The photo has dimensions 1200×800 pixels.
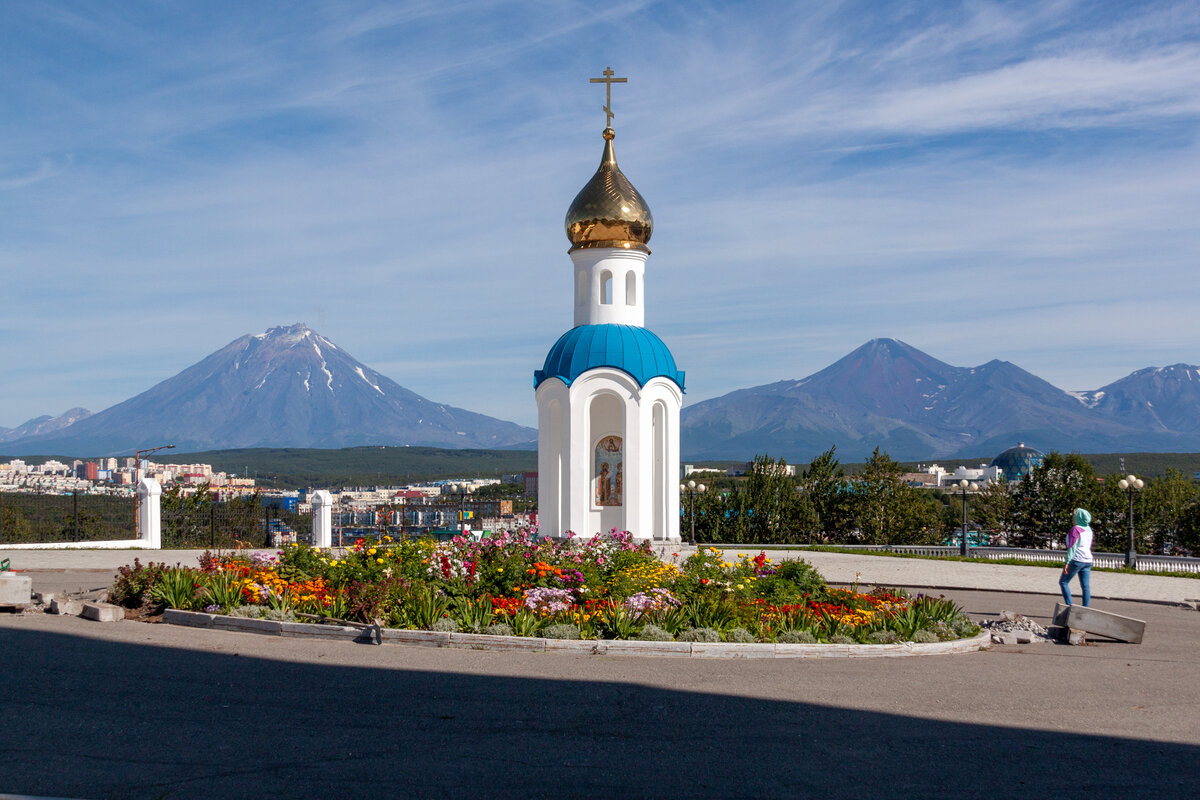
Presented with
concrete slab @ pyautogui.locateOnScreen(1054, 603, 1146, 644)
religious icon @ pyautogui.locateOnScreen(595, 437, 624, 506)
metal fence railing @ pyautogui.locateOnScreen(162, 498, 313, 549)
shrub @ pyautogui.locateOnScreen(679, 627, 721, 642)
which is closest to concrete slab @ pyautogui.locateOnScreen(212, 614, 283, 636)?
shrub @ pyautogui.locateOnScreen(679, 627, 721, 642)

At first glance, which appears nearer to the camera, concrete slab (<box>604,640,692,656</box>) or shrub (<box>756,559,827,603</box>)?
concrete slab (<box>604,640,692,656</box>)

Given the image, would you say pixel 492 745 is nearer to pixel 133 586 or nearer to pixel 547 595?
pixel 547 595

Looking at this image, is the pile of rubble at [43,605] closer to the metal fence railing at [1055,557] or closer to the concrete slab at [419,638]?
the concrete slab at [419,638]

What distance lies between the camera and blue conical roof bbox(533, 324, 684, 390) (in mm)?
17984

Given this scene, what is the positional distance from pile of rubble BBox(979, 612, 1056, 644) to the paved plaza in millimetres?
858

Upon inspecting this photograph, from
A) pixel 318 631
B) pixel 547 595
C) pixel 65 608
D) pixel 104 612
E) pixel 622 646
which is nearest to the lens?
pixel 622 646

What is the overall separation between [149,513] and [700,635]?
61.1 feet

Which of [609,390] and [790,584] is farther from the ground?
[609,390]

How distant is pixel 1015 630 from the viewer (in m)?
11.5

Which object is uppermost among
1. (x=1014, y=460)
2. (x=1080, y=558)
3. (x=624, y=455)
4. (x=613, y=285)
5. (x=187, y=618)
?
(x=613, y=285)

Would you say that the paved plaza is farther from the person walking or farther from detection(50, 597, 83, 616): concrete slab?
the person walking

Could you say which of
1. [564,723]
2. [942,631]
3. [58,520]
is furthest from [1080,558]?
[58,520]

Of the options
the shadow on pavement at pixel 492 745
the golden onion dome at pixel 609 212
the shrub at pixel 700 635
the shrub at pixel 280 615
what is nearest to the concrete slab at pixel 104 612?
the shrub at pixel 280 615

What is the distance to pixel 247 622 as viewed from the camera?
10.6 meters
